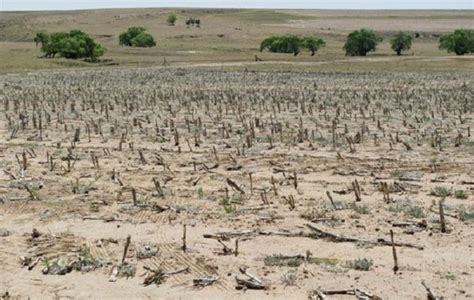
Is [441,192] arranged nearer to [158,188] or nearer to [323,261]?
[323,261]

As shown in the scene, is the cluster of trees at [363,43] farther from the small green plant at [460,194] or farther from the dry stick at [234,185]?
the dry stick at [234,185]

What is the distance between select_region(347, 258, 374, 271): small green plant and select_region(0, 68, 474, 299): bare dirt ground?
1.1 inches

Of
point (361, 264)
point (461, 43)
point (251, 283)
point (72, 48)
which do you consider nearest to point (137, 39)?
point (72, 48)

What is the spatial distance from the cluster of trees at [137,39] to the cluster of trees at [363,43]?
46.7ft

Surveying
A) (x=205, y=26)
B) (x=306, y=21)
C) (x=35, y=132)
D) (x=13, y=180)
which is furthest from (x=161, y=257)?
(x=306, y=21)

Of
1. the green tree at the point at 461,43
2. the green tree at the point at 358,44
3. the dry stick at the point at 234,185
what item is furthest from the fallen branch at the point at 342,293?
the green tree at the point at 358,44

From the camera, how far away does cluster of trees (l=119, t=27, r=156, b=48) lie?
92.1 metres

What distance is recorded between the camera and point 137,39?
9288 cm

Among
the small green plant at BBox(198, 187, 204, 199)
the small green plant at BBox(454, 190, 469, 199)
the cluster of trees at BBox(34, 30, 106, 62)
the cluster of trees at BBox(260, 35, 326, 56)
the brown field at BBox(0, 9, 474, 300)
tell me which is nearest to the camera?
the brown field at BBox(0, 9, 474, 300)

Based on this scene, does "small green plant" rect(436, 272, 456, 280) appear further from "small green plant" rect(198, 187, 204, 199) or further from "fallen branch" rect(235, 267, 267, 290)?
"small green plant" rect(198, 187, 204, 199)

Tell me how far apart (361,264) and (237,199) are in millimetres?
3429

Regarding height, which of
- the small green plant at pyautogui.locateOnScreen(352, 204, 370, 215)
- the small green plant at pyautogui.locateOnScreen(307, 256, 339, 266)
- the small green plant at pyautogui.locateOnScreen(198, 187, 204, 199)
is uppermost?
the small green plant at pyautogui.locateOnScreen(307, 256, 339, 266)

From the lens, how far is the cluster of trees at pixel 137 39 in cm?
9206

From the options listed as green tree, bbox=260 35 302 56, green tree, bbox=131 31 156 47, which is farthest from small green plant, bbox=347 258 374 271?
green tree, bbox=131 31 156 47
